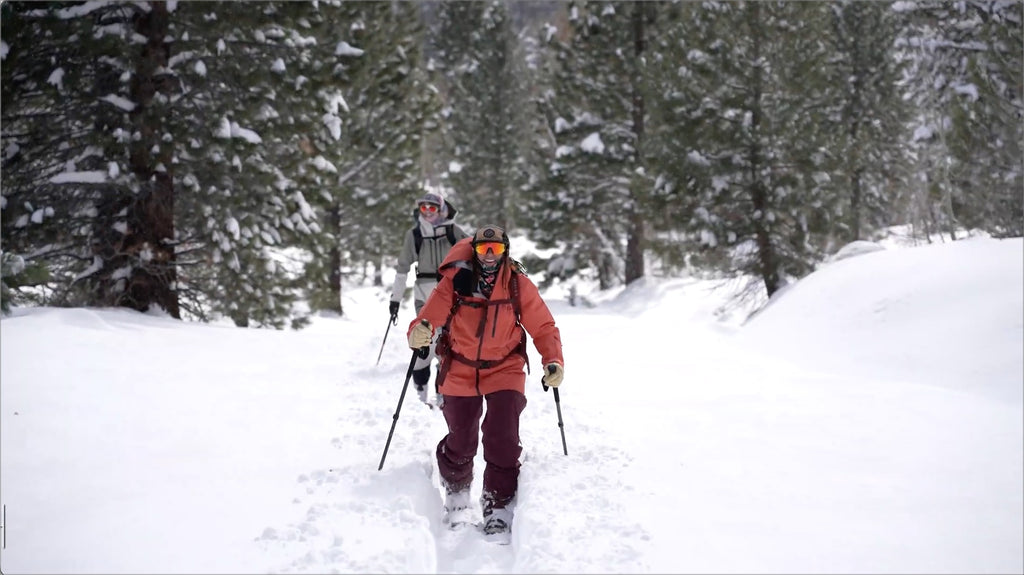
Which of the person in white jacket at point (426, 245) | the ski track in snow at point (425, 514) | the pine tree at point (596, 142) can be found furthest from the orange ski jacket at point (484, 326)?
the pine tree at point (596, 142)

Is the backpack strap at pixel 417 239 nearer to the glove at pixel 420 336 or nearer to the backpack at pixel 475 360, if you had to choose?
the backpack at pixel 475 360

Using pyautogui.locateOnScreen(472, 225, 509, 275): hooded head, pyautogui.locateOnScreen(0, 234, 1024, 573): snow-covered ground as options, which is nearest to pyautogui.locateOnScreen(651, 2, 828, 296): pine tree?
pyautogui.locateOnScreen(0, 234, 1024, 573): snow-covered ground

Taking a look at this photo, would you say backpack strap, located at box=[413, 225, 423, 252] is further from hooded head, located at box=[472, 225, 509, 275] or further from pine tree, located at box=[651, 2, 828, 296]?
pine tree, located at box=[651, 2, 828, 296]

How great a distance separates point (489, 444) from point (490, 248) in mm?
1364

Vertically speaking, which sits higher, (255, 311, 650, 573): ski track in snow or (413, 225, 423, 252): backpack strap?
(413, 225, 423, 252): backpack strap

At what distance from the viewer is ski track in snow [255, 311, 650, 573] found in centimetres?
351

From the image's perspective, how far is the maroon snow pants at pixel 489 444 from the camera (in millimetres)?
4320

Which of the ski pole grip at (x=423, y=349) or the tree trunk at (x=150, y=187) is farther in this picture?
the tree trunk at (x=150, y=187)

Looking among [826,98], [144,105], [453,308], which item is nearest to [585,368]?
[453,308]

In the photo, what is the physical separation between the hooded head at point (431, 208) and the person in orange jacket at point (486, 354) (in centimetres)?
275

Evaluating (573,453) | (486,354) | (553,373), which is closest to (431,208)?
(486,354)

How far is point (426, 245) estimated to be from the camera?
23.6 feet

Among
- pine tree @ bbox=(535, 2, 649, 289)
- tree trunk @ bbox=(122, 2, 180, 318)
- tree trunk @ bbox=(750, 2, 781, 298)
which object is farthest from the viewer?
pine tree @ bbox=(535, 2, 649, 289)

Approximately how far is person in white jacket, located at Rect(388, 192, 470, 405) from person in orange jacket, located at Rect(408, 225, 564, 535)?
→ 2.68m
